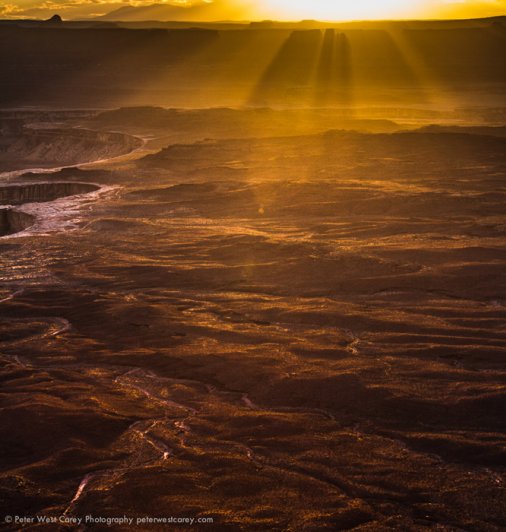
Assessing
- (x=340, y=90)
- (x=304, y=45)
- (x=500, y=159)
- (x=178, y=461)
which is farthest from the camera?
(x=304, y=45)

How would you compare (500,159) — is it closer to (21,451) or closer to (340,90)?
(21,451)

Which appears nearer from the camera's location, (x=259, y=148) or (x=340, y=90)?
(x=259, y=148)

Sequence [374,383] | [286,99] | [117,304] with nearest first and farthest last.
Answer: [374,383], [117,304], [286,99]

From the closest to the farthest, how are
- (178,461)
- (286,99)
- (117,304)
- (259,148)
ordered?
(178,461), (117,304), (259,148), (286,99)

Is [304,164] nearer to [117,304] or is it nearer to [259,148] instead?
[259,148]

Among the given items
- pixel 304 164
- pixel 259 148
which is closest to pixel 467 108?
pixel 259 148

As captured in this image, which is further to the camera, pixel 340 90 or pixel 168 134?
pixel 340 90

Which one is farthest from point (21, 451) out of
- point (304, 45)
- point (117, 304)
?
point (304, 45)

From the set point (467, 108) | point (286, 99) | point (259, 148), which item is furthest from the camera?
point (286, 99)
